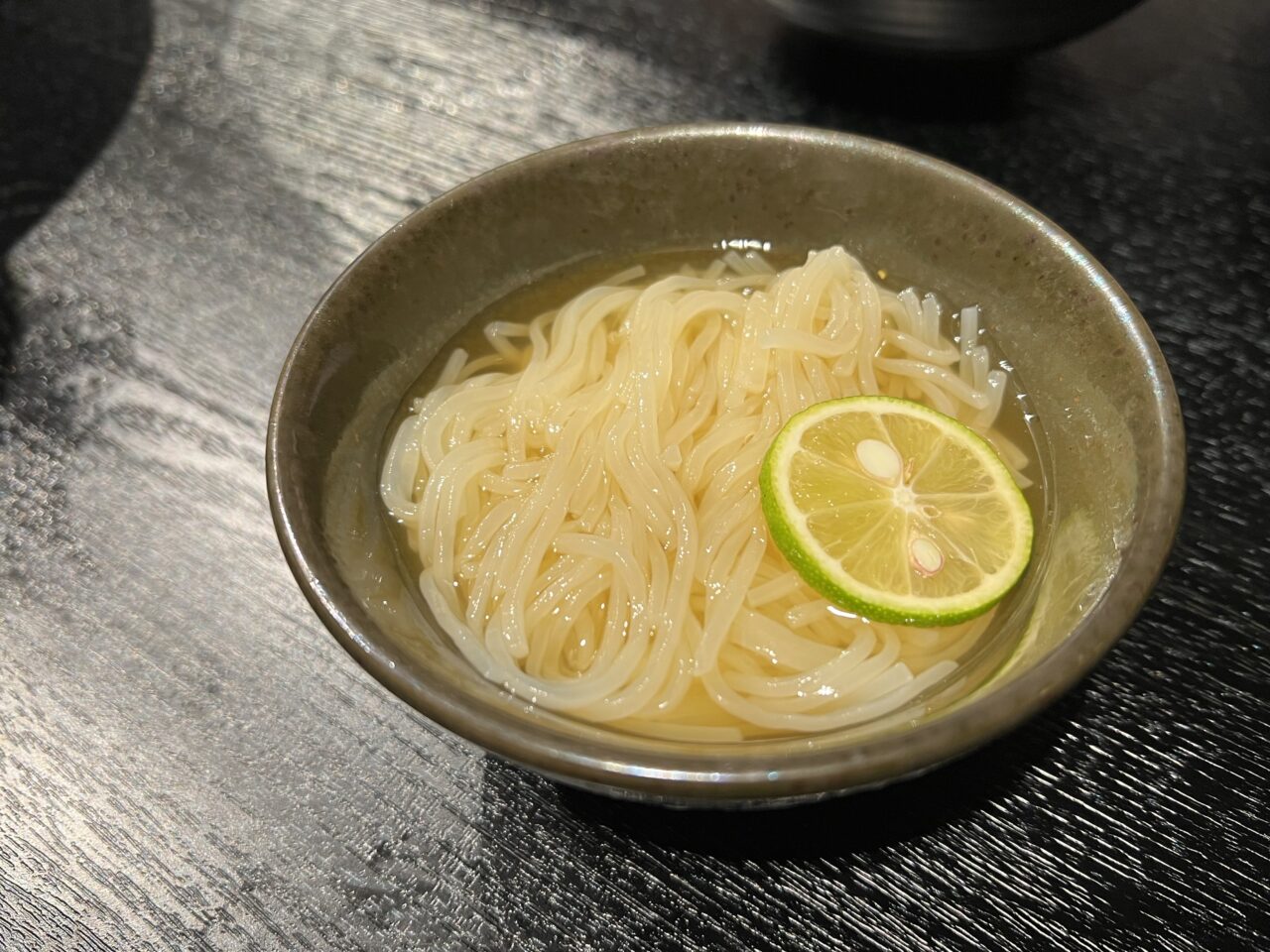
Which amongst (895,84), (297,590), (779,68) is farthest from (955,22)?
(297,590)

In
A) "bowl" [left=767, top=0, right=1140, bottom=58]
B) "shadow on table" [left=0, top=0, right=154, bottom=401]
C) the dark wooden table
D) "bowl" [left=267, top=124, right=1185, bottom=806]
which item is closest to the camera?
"bowl" [left=267, top=124, right=1185, bottom=806]

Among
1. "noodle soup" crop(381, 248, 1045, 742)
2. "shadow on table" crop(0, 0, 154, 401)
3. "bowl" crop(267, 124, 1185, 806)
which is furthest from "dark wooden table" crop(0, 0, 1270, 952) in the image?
"bowl" crop(267, 124, 1185, 806)

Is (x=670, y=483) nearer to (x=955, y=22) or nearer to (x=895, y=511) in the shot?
(x=895, y=511)

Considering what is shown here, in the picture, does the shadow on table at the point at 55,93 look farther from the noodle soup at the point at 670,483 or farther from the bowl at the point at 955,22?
the bowl at the point at 955,22

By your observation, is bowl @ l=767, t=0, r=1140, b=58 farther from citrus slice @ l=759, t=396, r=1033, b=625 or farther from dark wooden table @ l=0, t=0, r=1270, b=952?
citrus slice @ l=759, t=396, r=1033, b=625

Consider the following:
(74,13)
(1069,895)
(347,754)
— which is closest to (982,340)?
(1069,895)

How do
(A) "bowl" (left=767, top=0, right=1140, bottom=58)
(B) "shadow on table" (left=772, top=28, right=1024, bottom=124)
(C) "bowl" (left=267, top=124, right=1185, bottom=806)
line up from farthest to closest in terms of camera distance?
(B) "shadow on table" (left=772, top=28, right=1024, bottom=124) → (A) "bowl" (left=767, top=0, right=1140, bottom=58) → (C) "bowl" (left=267, top=124, right=1185, bottom=806)

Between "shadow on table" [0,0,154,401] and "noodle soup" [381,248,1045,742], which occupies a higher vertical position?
"noodle soup" [381,248,1045,742]
